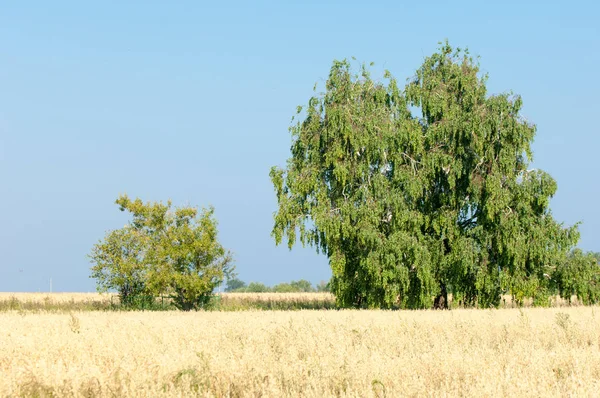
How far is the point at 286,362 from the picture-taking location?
11.3 m

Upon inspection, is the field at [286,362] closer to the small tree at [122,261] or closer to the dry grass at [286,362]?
the dry grass at [286,362]

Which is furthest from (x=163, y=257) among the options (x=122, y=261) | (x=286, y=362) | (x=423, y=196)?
(x=286, y=362)

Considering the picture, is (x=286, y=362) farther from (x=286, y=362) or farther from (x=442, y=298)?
(x=442, y=298)

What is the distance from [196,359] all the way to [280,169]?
86.2 feet

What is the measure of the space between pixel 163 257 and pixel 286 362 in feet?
85.6

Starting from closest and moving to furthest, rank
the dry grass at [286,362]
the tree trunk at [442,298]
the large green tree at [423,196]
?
the dry grass at [286,362] → the large green tree at [423,196] → the tree trunk at [442,298]

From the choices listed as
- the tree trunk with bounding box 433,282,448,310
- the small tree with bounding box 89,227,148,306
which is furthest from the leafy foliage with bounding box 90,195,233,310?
the tree trunk with bounding box 433,282,448,310

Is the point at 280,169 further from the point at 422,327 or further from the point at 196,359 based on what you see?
the point at 196,359

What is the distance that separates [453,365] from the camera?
10.9 meters

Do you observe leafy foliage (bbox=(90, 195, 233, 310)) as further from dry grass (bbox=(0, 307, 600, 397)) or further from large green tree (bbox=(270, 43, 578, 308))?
dry grass (bbox=(0, 307, 600, 397))

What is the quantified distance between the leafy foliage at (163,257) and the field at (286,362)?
19227 mm

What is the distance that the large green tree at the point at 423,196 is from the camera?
3462 cm

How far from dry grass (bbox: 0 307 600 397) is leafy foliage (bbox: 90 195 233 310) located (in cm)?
1913

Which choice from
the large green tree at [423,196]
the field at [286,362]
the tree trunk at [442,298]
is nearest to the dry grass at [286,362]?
the field at [286,362]
